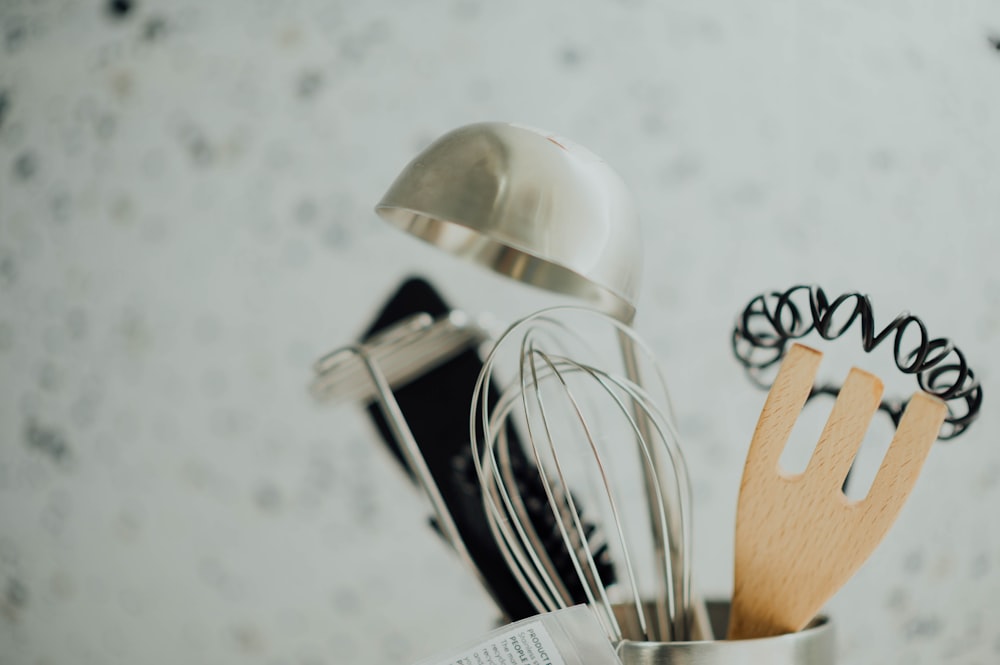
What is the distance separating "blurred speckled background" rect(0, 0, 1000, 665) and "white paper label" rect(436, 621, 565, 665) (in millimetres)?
366

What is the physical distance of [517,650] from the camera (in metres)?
0.33

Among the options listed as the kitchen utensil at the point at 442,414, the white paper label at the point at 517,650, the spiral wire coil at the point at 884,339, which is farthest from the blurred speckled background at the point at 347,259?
the white paper label at the point at 517,650

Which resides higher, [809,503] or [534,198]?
[534,198]

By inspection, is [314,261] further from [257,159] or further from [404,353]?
[404,353]

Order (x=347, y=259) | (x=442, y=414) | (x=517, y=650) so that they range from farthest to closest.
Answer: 1. (x=347, y=259)
2. (x=442, y=414)
3. (x=517, y=650)

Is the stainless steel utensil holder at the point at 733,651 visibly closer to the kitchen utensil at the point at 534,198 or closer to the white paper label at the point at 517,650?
the white paper label at the point at 517,650

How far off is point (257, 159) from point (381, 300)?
20 cm

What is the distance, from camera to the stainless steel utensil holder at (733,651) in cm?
33

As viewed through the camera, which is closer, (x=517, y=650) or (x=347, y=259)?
(x=517, y=650)

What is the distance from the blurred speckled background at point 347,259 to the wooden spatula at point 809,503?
28 cm

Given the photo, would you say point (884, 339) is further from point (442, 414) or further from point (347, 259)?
point (347, 259)

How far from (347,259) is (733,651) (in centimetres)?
51

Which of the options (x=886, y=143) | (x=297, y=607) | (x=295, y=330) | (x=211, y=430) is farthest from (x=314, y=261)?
(x=886, y=143)

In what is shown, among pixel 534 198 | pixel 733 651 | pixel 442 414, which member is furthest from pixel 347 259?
pixel 733 651
